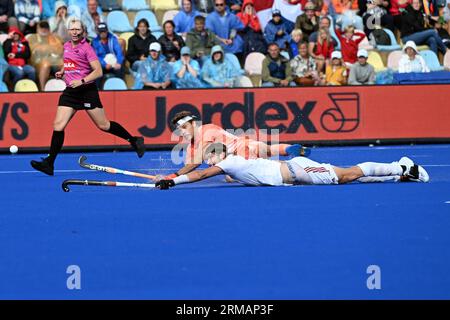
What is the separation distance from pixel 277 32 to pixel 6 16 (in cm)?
588

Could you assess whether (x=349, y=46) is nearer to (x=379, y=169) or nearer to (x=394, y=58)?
(x=394, y=58)

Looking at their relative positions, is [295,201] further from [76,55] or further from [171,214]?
[76,55]

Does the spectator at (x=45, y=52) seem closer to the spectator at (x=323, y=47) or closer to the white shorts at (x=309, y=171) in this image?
the spectator at (x=323, y=47)

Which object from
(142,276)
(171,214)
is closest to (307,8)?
(171,214)

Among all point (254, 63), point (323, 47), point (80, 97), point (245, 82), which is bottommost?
point (80, 97)

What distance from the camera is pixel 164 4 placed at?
22125mm

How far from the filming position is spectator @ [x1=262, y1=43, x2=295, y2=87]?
2034cm

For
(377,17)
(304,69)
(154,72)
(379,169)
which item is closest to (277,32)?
(304,69)

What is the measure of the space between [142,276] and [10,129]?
11.9m

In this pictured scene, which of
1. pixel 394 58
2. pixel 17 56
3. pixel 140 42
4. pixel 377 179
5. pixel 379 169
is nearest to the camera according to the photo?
pixel 379 169

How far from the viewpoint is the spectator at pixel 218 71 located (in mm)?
20109

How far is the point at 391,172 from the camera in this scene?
12.0 metres

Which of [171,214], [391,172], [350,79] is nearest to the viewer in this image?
[171,214]

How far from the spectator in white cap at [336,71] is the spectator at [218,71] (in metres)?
2.03
